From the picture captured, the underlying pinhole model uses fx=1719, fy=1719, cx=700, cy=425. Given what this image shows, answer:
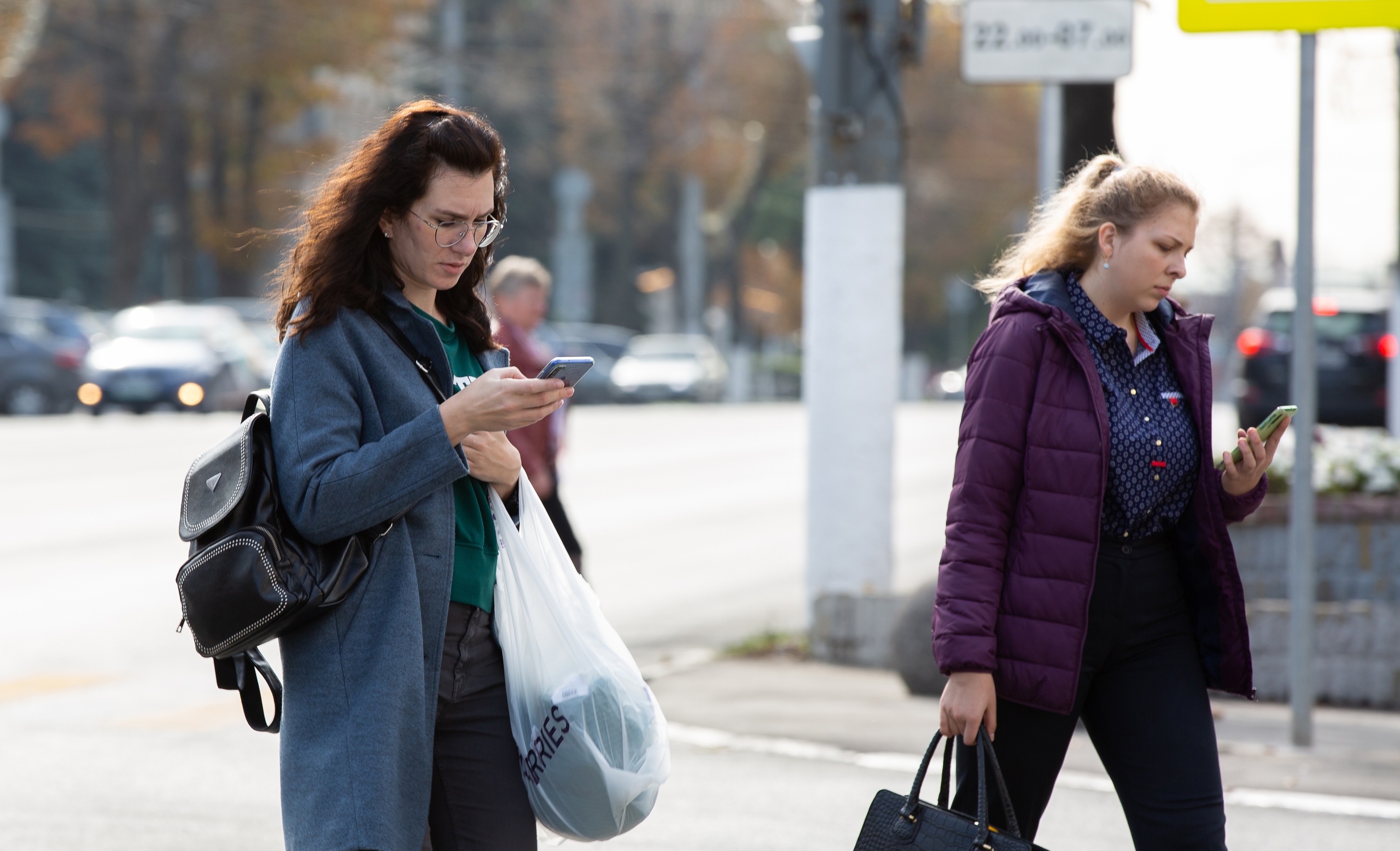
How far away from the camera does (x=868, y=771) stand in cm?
602

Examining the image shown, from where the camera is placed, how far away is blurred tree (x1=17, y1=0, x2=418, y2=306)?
1425 inches

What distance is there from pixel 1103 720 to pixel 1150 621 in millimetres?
214

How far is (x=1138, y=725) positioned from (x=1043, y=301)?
819 mm

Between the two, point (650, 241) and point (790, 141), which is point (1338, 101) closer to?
point (790, 141)

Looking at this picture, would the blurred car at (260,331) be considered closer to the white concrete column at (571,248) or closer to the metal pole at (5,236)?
the metal pole at (5,236)

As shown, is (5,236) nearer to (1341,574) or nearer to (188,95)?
(188,95)

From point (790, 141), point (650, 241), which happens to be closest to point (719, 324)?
point (650, 241)

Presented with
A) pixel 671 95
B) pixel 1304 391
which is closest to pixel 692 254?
pixel 671 95

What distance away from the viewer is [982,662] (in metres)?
3.09

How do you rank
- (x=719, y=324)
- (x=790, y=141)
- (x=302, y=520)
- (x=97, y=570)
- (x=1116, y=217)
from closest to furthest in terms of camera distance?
1. (x=302, y=520)
2. (x=1116, y=217)
3. (x=97, y=570)
4. (x=790, y=141)
5. (x=719, y=324)

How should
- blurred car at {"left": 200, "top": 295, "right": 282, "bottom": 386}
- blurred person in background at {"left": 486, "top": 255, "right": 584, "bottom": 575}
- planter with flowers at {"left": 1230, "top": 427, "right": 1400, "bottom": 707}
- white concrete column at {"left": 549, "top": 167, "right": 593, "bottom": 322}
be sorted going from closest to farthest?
blurred person in background at {"left": 486, "top": 255, "right": 584, "bottom": 575}
planter with flowers at {"left": 1230, "top": 427, "right": 1400, "bottom": 707}
blurred car at {"left": 200, "top": 295, "right": 282, "bottom": 386}
white concrete column at {"left": 549, "top": 167, "right": 593, "bottom": 322}

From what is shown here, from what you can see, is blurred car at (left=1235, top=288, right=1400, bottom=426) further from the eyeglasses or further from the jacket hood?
the eyeglasses

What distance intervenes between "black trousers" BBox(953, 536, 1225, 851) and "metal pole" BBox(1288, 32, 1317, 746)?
3.05 meters

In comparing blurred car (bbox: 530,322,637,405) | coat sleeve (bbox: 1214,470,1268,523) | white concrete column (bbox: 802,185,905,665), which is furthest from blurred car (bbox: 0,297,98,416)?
coat sleeve (bbox: 1214,470,1268,523)
